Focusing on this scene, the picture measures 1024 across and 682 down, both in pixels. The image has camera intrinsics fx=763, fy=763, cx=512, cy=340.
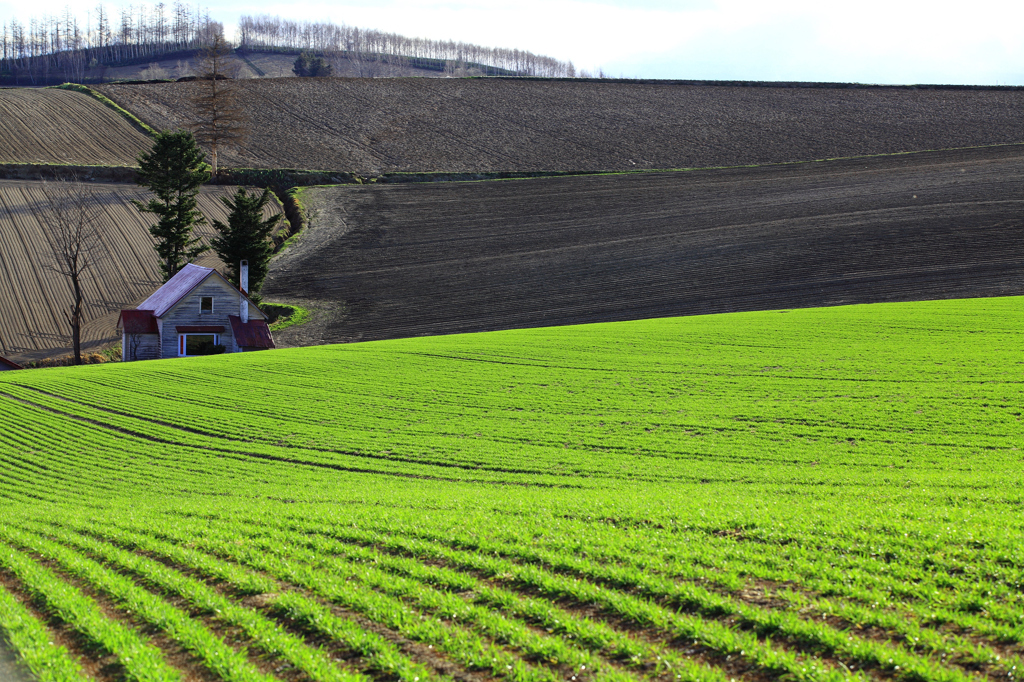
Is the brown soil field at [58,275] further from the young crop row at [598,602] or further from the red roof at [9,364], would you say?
the young crop row at [598,602]

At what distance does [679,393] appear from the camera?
2883cm

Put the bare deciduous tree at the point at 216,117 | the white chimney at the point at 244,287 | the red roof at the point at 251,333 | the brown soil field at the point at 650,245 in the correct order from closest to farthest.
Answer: the red roof at the point at 251,333, the white chimney at the point at 244,287, the brown soil field at the point at 650,245, the bare deciduous tree at the point at 216,117

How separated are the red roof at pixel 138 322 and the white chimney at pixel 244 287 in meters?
5.47

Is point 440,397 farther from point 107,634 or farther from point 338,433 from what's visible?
point 107,634

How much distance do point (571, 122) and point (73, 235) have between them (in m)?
60.3

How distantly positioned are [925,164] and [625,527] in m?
78.5

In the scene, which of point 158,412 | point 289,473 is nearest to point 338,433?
point 289,473

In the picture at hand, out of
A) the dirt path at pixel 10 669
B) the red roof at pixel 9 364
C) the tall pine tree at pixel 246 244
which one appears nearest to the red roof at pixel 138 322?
the red roof at pixel 9 364

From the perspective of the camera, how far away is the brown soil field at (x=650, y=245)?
51094 mm

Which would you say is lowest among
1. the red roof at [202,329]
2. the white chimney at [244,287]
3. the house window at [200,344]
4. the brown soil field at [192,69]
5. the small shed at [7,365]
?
the small shed at [7,365]

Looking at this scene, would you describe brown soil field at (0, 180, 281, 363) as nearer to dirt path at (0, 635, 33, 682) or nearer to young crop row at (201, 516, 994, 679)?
dirt path at (0, 635, 33, 682)

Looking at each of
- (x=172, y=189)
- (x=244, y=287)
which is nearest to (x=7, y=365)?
(x=244, y=287)

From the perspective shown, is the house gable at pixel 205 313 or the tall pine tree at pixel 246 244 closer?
the house gable at pixel 205 313

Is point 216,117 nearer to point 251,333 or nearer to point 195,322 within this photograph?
point 195,322
